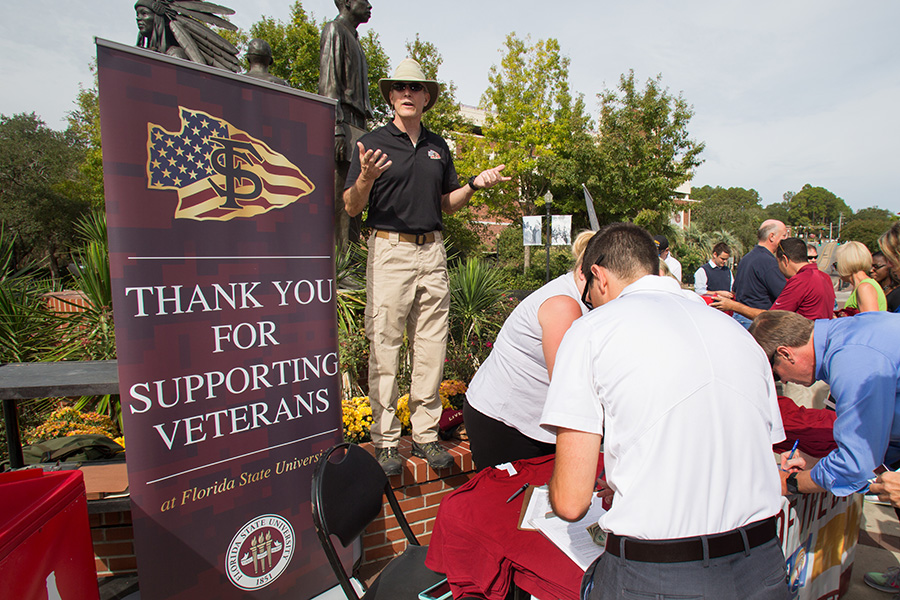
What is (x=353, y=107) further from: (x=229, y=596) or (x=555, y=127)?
(x=555, y=127)

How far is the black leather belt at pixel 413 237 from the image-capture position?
2.55m

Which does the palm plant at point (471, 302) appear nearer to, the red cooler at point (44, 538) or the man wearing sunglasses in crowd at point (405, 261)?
the man wearing sunglasses in crowd at point (405, 261)

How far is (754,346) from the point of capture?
4.17ft

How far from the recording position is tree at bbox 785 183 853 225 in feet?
359

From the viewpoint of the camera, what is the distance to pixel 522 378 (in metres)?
2.09

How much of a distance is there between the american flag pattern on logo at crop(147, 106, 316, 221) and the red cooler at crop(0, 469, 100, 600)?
1.08 m

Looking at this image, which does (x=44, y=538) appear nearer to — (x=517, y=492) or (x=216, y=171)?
(x=216, y=171)

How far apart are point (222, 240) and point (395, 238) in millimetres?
858

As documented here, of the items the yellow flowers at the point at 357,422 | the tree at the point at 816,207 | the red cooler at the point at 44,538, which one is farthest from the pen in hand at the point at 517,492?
the tree at the point at 816,207

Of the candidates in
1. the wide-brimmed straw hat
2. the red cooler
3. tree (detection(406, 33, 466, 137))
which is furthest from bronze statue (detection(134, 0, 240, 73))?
tree (detection(406, 33, 466, 137))

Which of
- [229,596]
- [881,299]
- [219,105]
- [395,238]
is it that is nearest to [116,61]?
[219,105]

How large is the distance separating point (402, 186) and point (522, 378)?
121 cm

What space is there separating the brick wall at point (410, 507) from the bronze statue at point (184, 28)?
13.4 feet

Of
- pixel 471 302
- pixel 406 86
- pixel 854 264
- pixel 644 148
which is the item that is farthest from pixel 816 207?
pixel 406 86
